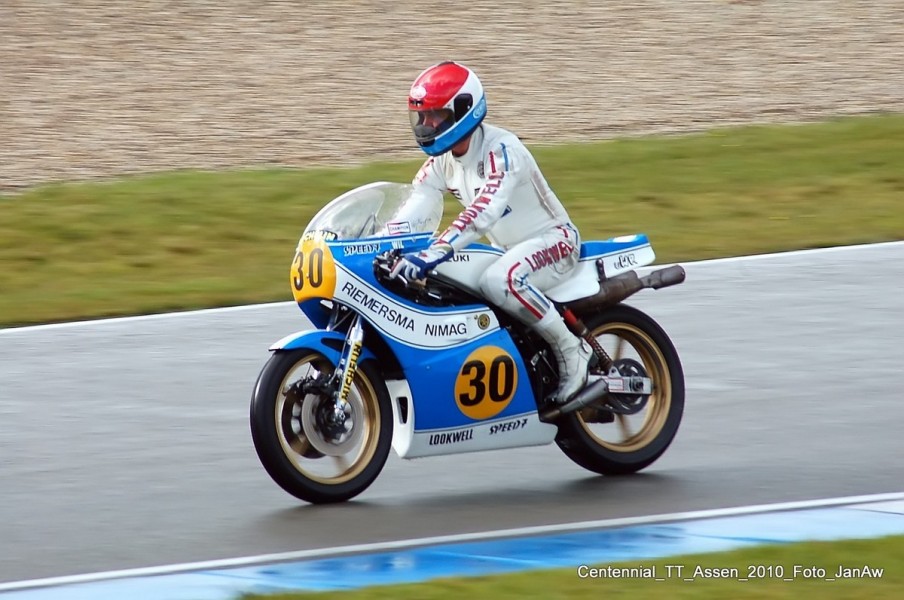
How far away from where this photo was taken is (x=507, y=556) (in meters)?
6.83

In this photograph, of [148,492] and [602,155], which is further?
[602,155]

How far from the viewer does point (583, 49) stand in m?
23.8

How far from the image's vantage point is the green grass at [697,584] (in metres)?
6.13

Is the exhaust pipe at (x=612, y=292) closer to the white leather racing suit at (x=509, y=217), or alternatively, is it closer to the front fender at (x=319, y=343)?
the white leather racing suit at (x=509, y=217)

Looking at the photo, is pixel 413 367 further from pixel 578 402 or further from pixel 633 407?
pixel 633 407

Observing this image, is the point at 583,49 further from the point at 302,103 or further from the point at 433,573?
the point at 433,573

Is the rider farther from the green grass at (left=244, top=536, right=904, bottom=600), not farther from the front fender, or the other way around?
the green grass at (left=244, top=536, right=904, bottom=600)

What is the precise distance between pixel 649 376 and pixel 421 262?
149 centimetres

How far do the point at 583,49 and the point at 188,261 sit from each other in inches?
412

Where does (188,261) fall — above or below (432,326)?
below

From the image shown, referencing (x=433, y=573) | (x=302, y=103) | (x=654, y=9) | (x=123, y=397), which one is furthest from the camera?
(x=654, y=9)

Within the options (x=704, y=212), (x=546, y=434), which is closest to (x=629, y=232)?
(x=704, y=212)

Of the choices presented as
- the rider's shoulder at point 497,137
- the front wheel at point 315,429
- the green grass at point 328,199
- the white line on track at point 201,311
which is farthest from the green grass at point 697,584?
the green grass at point 328,199

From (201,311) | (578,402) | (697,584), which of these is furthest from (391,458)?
(201,311)
